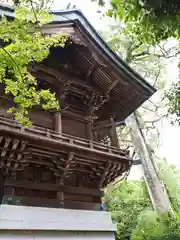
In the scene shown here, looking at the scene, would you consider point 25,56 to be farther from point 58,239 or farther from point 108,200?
point 108,200

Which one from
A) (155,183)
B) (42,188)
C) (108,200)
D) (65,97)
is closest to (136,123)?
(155,183)

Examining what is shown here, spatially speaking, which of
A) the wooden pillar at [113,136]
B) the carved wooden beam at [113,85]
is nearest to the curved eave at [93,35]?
the carved wooden beam at [113,85]

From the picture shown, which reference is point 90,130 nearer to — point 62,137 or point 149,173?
point 62,137

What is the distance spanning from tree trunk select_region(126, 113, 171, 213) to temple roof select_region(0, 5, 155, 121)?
434cm

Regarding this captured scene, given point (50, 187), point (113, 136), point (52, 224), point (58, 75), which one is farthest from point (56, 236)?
point (58, 75)

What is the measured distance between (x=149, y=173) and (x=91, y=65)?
20.1 feet

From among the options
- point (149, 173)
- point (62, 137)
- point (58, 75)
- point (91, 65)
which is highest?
point (91, 65)

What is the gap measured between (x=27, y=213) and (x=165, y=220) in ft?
18.8

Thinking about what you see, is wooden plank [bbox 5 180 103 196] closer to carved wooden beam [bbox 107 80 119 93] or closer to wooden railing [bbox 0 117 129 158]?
wooden railing [bbox 0 117 129 158]

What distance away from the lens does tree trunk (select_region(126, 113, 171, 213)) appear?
11141mm

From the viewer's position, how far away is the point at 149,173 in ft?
39.4

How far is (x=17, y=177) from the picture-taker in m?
6.27

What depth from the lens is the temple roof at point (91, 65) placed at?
7.78 metres

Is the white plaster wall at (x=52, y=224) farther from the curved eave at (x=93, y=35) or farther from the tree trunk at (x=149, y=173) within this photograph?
the tree trunk at (x=149, y=173)
